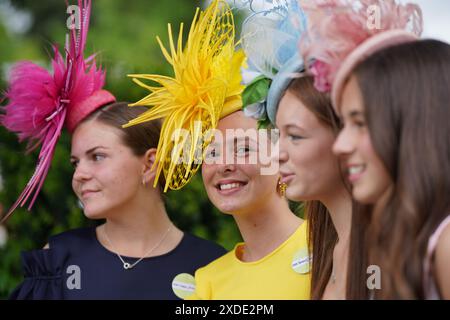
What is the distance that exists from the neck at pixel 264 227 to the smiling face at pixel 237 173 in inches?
1.5

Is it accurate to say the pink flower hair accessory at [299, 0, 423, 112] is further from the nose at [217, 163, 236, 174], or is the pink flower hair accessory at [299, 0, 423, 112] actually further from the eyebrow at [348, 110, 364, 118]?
the nose at [217, 163, 236, 174]

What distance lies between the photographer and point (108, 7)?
10.6 m

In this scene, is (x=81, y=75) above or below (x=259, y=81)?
above

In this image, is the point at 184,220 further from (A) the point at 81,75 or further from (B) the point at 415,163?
(B) the point at 415,163

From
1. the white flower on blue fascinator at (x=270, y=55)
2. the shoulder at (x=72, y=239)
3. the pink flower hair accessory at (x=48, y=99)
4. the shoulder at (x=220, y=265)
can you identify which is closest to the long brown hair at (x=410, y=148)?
the white flower on blue fascinator at (x=270, y=55)

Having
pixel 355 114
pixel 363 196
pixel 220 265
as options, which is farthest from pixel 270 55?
pixel 220 265

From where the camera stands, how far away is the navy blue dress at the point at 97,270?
3377mm

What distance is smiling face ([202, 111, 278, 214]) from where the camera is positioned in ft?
10.0

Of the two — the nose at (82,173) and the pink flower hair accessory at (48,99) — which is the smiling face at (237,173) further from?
the pink flower hair accessory at (48,99)

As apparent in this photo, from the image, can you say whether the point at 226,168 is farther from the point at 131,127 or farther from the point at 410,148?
the point at 410,148

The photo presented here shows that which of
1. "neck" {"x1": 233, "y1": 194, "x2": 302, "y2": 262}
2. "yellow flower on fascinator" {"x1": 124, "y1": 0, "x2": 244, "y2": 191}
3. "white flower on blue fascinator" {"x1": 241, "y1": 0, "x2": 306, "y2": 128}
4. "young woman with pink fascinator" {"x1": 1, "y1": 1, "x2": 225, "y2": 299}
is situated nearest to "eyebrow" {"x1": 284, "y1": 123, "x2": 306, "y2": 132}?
"white flower on blue fascinator" {"x1": 241, "y1": 0, "x2": 306, "y2": 128}

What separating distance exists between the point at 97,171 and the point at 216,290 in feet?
2.65

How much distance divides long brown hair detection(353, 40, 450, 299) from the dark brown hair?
1574 millimetres
